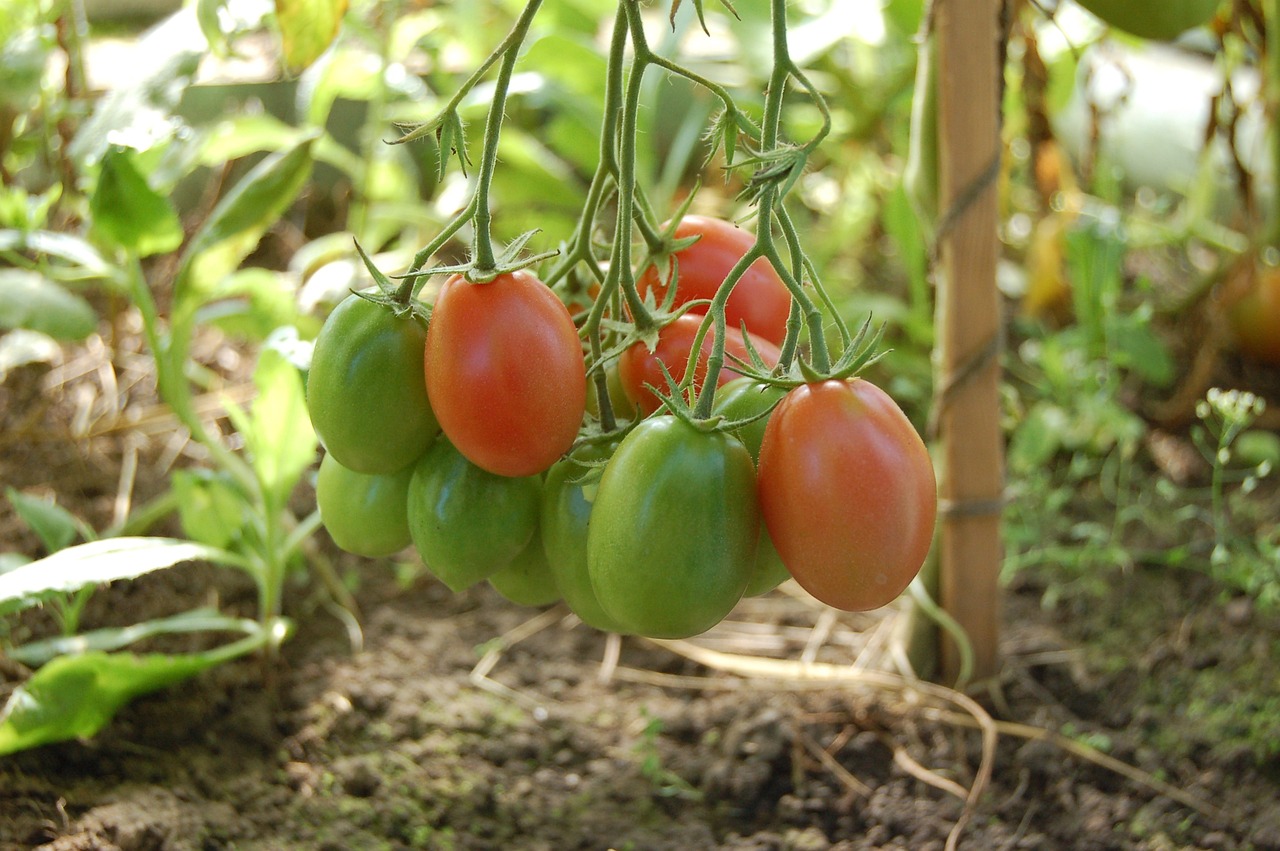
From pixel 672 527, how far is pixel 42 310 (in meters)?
1.00

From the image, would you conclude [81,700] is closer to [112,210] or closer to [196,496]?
[196,496]

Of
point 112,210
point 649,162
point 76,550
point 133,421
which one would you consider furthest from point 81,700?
point 649,162

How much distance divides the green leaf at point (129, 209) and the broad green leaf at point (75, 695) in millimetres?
440

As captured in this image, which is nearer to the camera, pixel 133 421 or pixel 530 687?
pixel 530 687

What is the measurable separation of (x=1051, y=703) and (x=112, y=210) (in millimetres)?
1143

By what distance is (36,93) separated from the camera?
1380 mm

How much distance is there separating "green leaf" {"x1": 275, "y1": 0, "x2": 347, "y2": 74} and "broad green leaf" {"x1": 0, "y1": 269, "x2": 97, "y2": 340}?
21.0 inches

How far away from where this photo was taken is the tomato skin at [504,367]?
0.64 meters

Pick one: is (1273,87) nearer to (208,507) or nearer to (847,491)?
(847,491)

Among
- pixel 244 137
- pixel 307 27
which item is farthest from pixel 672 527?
pixel 244 137

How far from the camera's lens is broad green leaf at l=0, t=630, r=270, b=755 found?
97 centimetres

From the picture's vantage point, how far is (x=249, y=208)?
3.97ft

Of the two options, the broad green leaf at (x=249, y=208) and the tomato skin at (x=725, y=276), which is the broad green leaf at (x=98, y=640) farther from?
the tomato skin at (x=725, y=276)

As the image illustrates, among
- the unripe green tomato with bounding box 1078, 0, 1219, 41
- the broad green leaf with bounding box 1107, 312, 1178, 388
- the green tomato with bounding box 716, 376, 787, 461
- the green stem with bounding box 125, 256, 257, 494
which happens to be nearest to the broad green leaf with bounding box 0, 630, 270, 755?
the green stem with bounding box 125, 256, 257, 494
